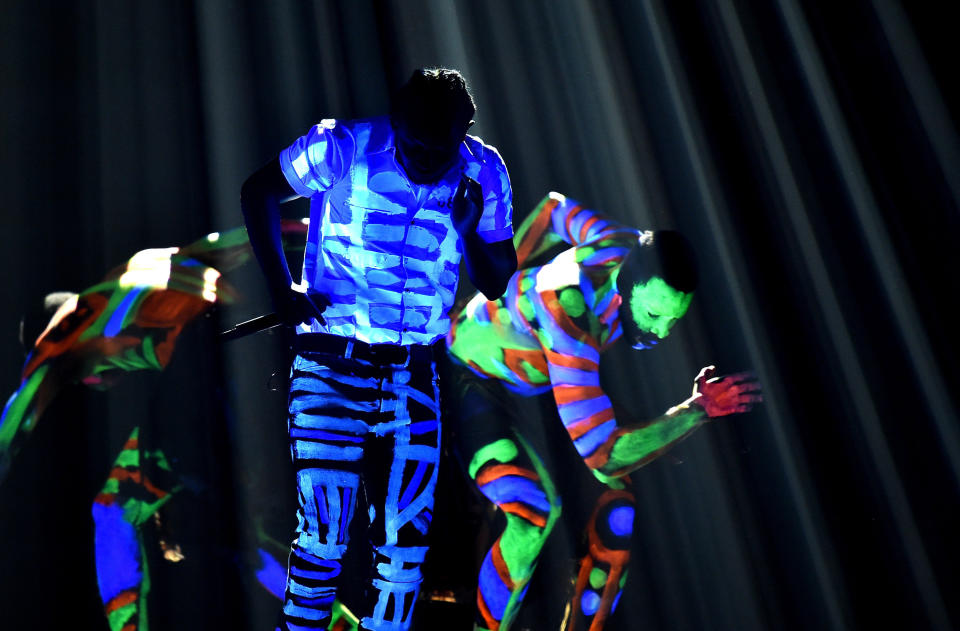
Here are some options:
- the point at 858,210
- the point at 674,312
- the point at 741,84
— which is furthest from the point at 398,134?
the point at 858,210

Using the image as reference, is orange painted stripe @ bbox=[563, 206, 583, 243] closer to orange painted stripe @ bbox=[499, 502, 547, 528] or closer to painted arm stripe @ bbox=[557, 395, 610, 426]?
painted arm stripe @ bbox=[557, 395, 610, 426]

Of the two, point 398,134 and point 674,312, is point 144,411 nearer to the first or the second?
point 398,134

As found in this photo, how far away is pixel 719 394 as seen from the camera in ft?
4.76

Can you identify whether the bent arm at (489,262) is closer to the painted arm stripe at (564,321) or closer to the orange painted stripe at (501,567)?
the painted arm stripe at (564,321)

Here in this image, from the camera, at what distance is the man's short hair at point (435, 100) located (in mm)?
Result: 999

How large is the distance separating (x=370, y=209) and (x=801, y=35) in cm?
126

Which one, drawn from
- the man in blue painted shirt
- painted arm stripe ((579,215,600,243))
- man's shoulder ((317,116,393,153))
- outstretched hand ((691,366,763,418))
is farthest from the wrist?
man's shoulder ((317,116,393,153))

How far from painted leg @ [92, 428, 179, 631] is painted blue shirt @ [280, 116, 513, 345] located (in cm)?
55

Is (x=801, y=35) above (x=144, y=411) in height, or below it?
above

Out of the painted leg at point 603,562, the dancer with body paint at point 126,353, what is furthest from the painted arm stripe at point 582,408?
the dancer with body paint at point 126,353

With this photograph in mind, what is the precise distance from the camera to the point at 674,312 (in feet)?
5.08

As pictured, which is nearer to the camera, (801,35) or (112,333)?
(112,333)

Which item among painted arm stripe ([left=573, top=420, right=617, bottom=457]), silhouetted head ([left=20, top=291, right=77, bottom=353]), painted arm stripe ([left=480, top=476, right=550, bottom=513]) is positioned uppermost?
silhouetted head ([left=20, top=291, right=77, bottom=353])

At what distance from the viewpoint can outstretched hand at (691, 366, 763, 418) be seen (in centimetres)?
144
